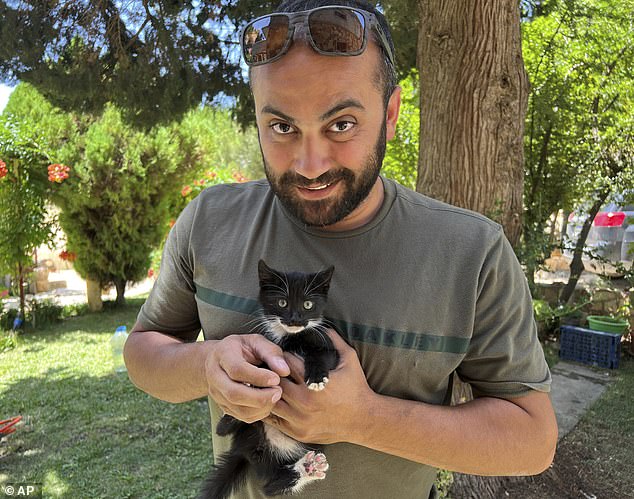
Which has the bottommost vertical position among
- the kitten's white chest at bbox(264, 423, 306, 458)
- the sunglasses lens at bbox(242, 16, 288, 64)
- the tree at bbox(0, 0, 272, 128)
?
the kitten's white chest at bbox(264, 423, 306, 458)

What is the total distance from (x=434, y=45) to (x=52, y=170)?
9647mm

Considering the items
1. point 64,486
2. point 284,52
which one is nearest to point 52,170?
point 64,486

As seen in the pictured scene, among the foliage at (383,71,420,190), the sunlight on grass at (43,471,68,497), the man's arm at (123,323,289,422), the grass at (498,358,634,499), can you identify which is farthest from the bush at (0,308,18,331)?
the man's arm at (123,323,289,422)

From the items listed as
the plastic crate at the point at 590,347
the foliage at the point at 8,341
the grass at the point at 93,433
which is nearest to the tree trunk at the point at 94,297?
the foliage at the point at 8,341

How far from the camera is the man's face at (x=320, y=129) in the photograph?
4.85 feet

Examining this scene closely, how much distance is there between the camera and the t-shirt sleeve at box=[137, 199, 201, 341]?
1774mm

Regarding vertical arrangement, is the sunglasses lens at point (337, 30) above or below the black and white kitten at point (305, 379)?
above

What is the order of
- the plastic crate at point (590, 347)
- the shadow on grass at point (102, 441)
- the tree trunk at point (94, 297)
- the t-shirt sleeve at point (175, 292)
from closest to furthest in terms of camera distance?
the t-shirt sleeve at point (175, 292) → the shadow on grass at point (102, 441) → the plastic crate at point (590, 347) → the tree trunk at point (94, 297)

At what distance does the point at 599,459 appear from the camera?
547 centimetres

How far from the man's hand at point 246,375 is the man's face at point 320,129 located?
0.43 m

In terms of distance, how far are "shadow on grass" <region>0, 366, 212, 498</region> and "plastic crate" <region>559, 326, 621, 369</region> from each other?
247 inches

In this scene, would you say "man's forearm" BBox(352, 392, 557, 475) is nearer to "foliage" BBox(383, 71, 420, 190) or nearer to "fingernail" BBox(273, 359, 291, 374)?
"fingernail" BBox(273, 359, 291, 374)

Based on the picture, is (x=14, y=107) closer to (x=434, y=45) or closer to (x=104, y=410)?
(x=104, y=410)

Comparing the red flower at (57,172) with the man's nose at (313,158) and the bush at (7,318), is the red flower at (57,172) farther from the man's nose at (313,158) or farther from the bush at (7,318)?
the man's nose at (313,158)
